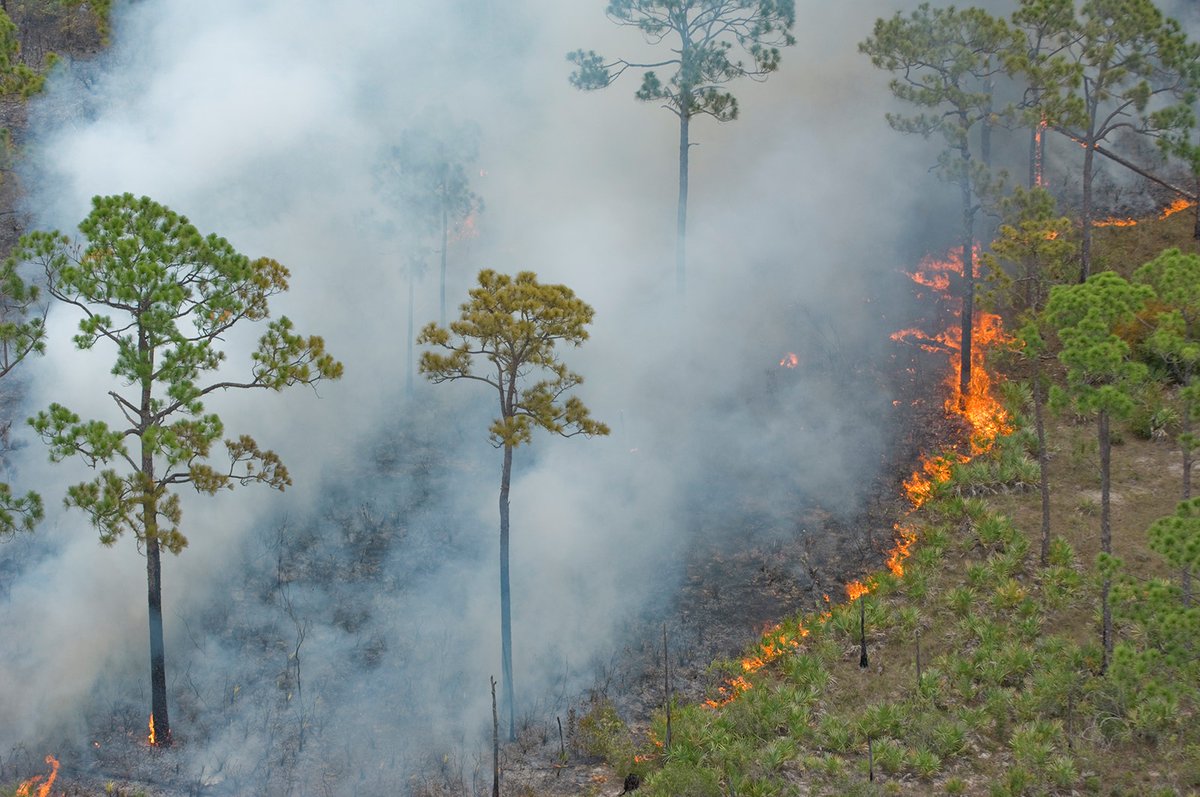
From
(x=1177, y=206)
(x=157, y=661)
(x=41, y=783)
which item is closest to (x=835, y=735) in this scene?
(x=157, y=661)

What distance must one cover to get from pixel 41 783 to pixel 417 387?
59.9 ft

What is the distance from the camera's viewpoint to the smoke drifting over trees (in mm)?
17734

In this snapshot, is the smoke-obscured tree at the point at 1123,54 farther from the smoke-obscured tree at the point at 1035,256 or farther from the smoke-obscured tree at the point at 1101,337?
the smoke-obscured tree at the point at 1101,337

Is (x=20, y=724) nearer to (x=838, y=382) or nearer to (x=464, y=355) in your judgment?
(x=464, y=355)

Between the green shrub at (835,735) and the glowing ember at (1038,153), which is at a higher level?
the glowing ember at (1038,153)

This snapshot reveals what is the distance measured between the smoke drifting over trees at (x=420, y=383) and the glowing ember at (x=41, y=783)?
64 centimetres

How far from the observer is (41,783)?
48.9 ft

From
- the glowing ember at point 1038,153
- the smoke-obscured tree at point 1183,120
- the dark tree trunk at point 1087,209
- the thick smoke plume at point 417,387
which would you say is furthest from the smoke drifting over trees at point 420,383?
the smoke-obscured tree at point 1183,120

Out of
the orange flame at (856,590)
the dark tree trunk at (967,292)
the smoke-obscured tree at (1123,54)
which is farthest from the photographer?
the dark tree trunk at (967,292)

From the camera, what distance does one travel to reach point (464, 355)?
17.5 m

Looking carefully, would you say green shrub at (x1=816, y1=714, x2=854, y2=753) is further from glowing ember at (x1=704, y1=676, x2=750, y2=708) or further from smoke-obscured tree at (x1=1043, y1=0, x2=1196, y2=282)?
smoke-obscured tree at (x1=1043, y1=0, x2=1196, y2=282)

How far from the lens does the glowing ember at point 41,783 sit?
14.4 metres

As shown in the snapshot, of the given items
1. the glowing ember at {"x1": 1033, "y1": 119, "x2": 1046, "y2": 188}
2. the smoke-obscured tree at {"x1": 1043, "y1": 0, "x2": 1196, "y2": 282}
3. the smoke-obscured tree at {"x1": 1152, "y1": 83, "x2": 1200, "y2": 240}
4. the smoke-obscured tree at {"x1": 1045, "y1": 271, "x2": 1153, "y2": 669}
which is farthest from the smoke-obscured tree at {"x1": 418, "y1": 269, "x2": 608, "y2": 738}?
the glowing ember at {"x1": 1033, "y1": 119, "x2": 1046, "y2": 188}

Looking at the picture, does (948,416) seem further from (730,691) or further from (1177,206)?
(1177,206)
